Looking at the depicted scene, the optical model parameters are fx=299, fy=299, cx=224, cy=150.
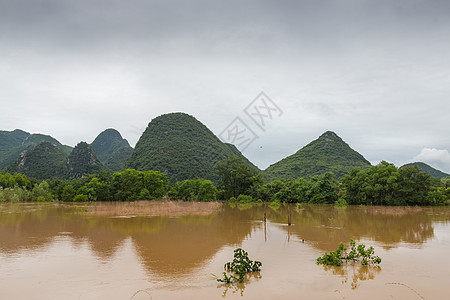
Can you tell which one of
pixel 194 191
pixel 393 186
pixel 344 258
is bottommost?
pixel 344 258

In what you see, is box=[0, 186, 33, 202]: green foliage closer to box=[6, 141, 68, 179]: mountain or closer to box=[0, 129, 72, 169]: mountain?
box=[6, 141, 68, 179]: mountain

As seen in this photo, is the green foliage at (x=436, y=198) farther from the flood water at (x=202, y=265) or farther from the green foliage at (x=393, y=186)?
the flood water at (x=202, y=265)

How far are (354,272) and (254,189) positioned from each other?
4742 centimetres

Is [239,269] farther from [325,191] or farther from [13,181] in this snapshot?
[13,181]

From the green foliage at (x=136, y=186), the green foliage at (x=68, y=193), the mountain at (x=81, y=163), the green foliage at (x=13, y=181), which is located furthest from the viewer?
the mountain at (x=81, y=163)

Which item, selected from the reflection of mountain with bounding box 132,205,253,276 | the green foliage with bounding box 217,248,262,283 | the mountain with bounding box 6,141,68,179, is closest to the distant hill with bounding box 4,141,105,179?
the mountain with bounding box 6,141,68,179

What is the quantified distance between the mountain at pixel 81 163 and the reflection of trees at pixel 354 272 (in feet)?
308

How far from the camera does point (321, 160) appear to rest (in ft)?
292

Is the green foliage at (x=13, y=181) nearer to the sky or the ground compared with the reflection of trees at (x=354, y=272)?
nearer to the sky

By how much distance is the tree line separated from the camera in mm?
39281

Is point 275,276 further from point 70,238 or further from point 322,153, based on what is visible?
point 322,153

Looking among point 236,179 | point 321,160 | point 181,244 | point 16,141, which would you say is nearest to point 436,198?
point 236,179

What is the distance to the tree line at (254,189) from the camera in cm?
3928

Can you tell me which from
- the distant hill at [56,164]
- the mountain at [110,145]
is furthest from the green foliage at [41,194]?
the mountain at [110,145]
